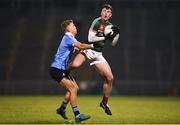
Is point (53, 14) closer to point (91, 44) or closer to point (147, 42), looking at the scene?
point (147, 42)

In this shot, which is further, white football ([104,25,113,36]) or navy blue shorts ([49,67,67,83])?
white football ([104,25,113,36])

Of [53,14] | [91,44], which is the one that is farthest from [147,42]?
[91,44]

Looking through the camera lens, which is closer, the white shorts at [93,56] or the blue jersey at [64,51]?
the blue jersey at [64,51]

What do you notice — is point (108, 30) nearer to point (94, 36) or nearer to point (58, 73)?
point (94, 36)

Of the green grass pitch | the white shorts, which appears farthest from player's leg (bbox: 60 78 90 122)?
the white shorts

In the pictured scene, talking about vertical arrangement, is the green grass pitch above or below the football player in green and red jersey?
below

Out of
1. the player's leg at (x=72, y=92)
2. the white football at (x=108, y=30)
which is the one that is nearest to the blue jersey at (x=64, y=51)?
the player's leg at (x=72, y=92)

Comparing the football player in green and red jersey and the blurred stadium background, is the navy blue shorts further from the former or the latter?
the blurred stadium background

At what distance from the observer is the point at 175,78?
31391 mm

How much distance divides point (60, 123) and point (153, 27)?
2601 centimetres

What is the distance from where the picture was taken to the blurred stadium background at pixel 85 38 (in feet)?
93.5

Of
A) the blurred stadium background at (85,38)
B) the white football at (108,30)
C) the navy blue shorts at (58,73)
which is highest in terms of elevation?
the white football at (108,30)

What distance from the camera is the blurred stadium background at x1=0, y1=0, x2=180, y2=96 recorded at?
2850cm

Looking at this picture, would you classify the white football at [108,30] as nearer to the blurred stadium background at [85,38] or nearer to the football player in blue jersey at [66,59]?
the football player in blue jersey at [66,59]
